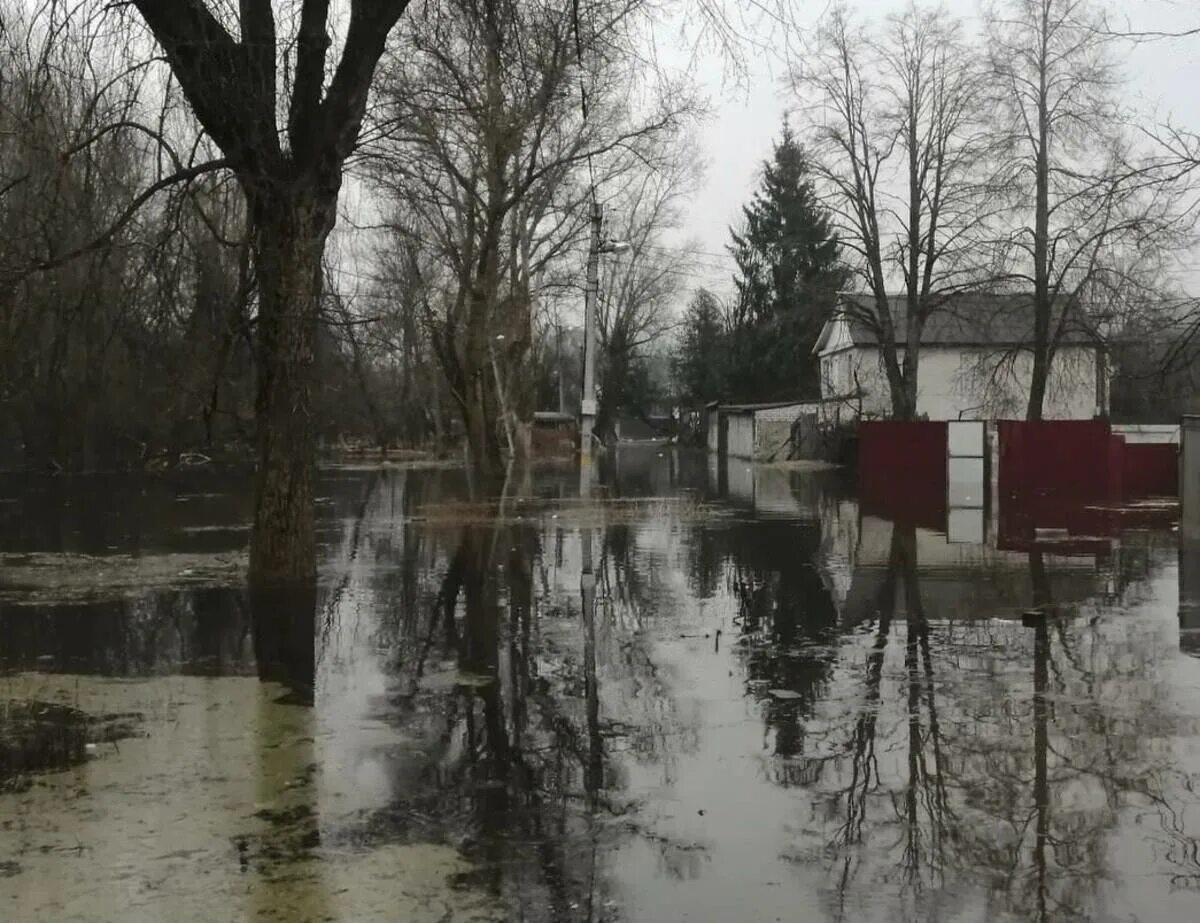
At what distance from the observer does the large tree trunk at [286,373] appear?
11.6 meters

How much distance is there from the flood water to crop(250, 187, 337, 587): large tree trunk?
2.03 feet

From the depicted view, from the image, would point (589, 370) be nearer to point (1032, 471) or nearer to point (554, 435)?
point (1032, 471)

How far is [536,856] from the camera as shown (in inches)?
199

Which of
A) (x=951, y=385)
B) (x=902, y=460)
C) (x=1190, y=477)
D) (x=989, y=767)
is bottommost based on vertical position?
(x=989, y=767)

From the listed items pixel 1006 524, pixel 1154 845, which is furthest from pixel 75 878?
pixel 1006 524

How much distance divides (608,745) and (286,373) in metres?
6.13

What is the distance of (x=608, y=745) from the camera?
6801 mm

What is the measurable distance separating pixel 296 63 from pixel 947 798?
8.34 m

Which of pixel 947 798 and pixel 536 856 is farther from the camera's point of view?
pixel 947 798

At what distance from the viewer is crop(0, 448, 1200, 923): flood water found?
4766mm

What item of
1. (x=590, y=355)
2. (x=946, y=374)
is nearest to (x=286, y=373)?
(x=590, y=355)

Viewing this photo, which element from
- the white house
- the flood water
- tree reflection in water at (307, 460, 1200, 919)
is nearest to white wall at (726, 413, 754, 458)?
the white house

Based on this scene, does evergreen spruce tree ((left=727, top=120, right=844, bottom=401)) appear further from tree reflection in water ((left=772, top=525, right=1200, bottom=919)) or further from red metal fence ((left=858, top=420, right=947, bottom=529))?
tree reflection in water ((left=772, top=525, right=1200, bottom=919))

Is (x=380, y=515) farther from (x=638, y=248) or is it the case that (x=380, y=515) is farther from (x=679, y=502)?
(x=638, y=248)
